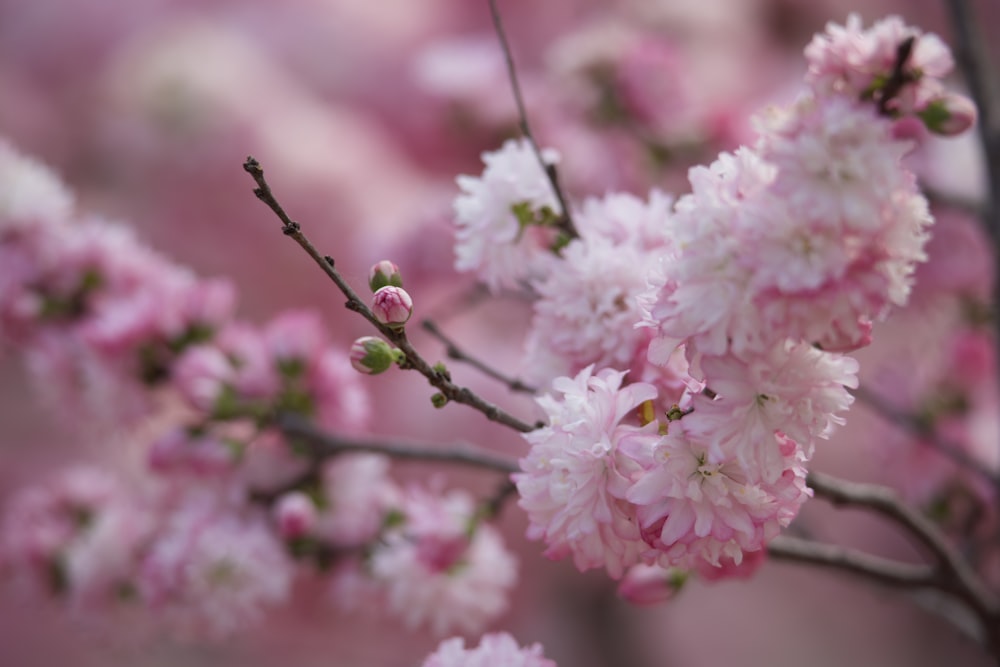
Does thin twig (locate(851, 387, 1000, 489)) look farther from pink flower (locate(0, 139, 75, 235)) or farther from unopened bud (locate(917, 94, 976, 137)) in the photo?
pink flower (locate(0, 139, 75, 235))

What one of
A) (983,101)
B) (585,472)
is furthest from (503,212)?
(983,101)

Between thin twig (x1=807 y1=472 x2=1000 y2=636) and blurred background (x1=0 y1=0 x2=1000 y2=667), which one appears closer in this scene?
thin twig (x1=807 y1=472 x2=1000 y2=636)

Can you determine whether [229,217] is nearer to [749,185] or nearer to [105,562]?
[105,562]

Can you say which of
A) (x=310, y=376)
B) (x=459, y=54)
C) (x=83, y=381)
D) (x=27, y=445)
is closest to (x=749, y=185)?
(x=310, y=376)

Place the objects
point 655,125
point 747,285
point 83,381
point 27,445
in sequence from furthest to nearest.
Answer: point 27,445, point 655,125, point 83,381, point 747,285

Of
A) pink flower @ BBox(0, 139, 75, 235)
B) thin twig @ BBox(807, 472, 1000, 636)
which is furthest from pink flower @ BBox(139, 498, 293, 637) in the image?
thin twig @ BBox(807, 472, 1000, 636)

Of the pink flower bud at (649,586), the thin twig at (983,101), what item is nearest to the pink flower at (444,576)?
the pink flower bud at (649,586)

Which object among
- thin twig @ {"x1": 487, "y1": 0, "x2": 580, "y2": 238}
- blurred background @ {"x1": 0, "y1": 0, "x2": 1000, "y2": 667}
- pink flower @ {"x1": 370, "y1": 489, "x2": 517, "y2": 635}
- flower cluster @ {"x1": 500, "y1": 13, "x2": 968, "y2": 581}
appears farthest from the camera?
blurred background @ {"x1": 0, "y1": 0, "x2": 1000, "y2": 667}
